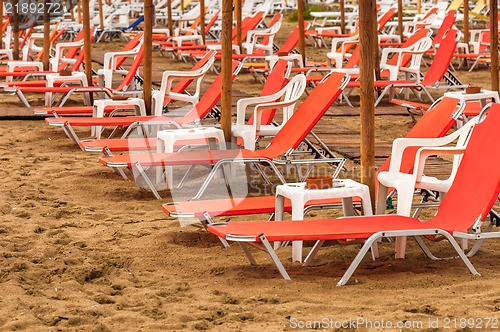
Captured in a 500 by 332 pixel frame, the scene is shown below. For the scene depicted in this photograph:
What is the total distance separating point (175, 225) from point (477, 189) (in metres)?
1.80

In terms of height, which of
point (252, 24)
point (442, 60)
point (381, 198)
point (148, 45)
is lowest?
point (381, 198)

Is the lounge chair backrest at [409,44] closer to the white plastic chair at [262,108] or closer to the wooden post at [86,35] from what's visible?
the wooden post at [86,35]

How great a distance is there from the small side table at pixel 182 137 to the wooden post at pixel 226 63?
0.48 feet

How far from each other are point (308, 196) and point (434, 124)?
1098mm

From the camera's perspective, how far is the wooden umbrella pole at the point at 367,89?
163 inches

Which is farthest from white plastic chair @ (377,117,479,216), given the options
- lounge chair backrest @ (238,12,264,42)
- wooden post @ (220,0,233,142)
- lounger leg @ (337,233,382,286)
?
lounge chair backrest @ (238,12,264,42)

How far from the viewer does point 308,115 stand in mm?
5449

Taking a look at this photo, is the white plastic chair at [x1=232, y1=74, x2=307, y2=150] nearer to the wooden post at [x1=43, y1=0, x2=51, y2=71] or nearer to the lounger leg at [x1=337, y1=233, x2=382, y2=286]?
the lounger leg at [x1=337, y1=233, x2=382, y2=286]

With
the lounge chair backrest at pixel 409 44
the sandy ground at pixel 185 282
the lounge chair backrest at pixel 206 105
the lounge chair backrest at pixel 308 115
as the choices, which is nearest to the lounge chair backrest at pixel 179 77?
the lounge chair backrest at pixel 206 105

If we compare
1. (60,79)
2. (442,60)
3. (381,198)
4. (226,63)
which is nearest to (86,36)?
(60,79)

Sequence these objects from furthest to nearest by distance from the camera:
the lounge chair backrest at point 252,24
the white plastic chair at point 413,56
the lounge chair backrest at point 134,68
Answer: the lounge chair backrest at point 252,24 → the white plastic chair at point 413,56 → the lounge chair backrest at point 134,68

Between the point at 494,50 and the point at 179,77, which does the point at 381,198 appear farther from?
the point at 179,77

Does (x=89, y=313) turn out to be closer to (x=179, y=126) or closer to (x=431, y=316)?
(x=431, y=316)

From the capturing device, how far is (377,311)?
3217 mm
